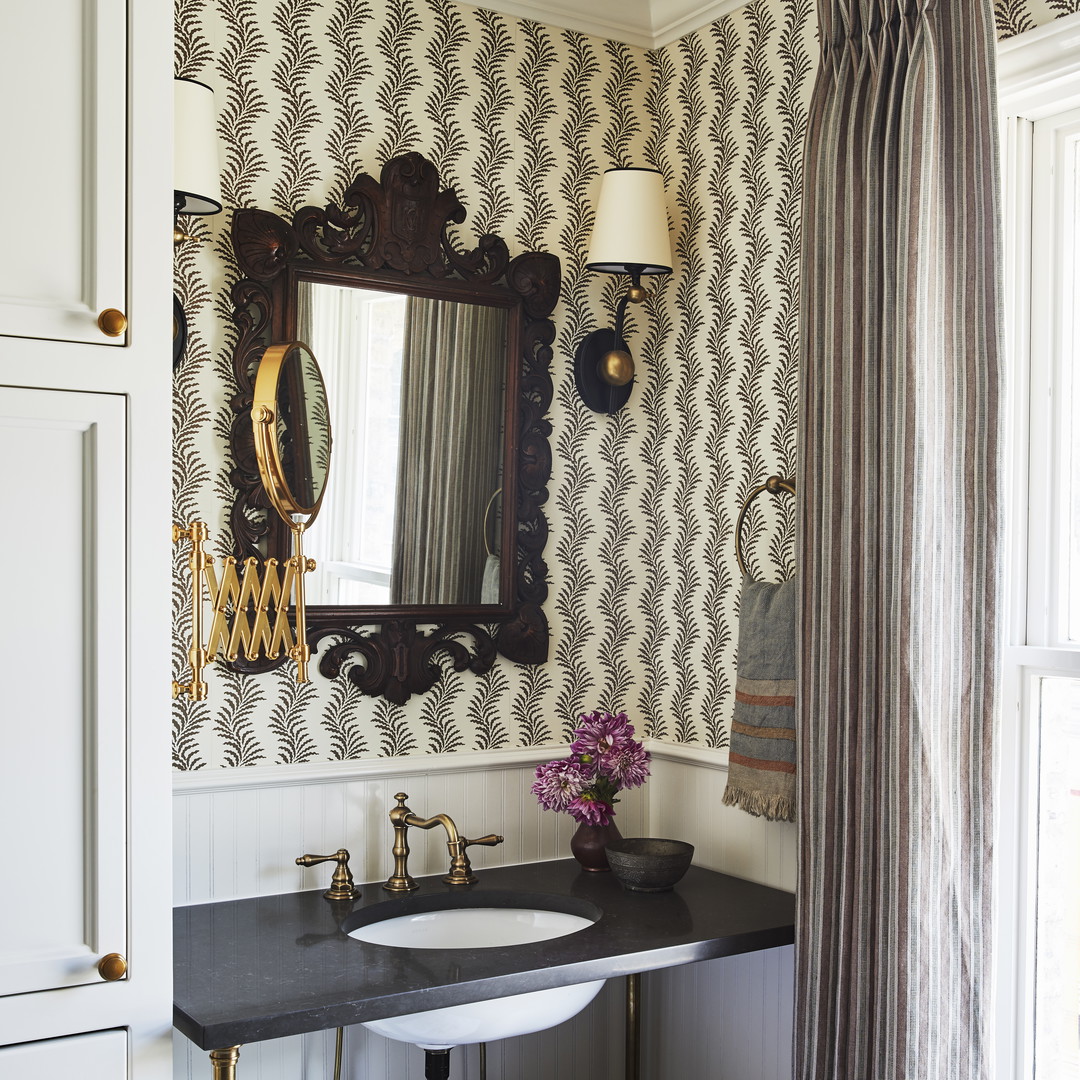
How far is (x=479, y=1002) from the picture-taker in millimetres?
1799

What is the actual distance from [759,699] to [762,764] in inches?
4.5

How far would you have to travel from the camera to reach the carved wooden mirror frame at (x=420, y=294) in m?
2.20

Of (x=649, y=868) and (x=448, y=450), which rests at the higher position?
(x=448, y=450)

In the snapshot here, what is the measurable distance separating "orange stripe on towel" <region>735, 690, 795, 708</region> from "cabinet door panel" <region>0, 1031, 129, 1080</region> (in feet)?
3.82

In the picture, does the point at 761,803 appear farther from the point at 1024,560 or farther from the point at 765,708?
→ the point at 1024,560

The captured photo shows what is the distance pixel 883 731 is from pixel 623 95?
1506 millimetres

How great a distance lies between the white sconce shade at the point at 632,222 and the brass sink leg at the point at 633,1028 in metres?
1.42

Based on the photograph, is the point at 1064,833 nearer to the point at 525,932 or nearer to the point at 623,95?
the point at 525,932

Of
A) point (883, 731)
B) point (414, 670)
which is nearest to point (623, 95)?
point (414, 670)

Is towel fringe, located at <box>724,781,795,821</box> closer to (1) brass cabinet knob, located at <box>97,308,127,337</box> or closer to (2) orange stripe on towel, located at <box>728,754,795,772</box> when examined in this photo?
(2) orange stripe on towel, located at <box>728,754,795,772</box>

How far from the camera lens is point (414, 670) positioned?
2.36 meters

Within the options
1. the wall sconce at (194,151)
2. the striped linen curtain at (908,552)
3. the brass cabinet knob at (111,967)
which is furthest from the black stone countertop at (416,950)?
the wall sconce at (194,151)

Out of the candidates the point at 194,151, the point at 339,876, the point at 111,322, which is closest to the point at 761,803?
the point at 339,876

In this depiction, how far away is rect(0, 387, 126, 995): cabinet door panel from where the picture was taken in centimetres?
150
